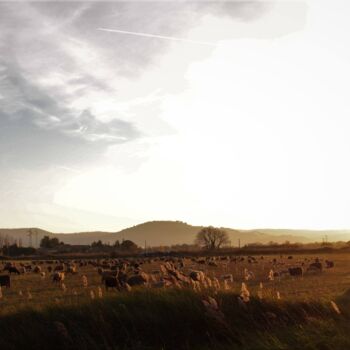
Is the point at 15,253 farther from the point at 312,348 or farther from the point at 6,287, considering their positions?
the point at 312,348

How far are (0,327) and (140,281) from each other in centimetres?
1658

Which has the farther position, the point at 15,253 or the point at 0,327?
the point at 15,253

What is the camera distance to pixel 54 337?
37.6 feet

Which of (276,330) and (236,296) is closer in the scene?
(276,330)

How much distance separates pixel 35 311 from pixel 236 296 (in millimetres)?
5064

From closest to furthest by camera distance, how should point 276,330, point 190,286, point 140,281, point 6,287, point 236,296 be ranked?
point 276,330, point 236,296, point 190,286, point 140,281, point 6,287

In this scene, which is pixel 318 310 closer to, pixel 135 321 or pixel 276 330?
pixel 276 330

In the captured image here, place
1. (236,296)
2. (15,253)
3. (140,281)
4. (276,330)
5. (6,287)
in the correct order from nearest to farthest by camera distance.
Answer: (276,330)
(236,296)
(140,281)
(6,287)
(15,253)

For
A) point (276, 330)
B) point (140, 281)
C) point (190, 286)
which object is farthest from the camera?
point (140, 281)

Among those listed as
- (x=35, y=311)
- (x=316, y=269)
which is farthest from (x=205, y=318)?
(x=316, y=269)

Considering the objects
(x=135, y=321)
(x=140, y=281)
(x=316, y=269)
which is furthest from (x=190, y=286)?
(x=316, y=269)

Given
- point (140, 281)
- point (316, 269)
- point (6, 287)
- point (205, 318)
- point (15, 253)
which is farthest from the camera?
point (15, 253)

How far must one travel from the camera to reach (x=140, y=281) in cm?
2833

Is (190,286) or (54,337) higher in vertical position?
(190,286)
